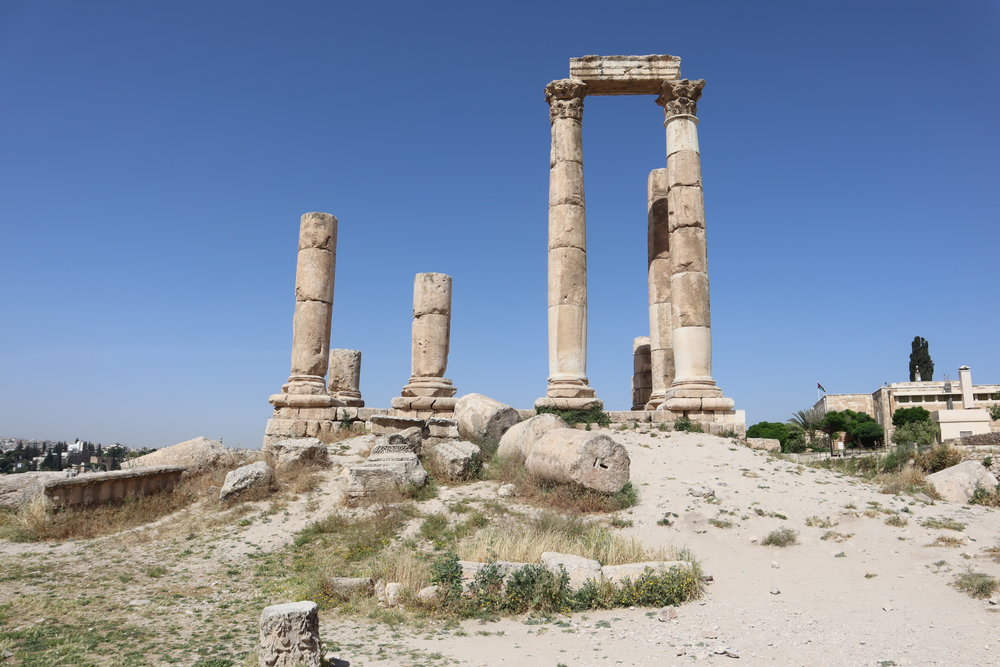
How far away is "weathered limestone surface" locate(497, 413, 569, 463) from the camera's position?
12.6 m

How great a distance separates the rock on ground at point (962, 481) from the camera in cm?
1131

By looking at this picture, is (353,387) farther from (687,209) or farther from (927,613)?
(927,613)

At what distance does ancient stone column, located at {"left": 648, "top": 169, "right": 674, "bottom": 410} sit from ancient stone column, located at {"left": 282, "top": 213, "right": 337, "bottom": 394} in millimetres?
9943

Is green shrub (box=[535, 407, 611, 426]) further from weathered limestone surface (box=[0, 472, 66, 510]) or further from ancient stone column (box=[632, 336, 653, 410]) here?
weathered limestone surface (box=[0, 472, 66, 510])

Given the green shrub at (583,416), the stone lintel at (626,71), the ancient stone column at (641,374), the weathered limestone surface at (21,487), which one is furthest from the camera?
the ancient stone column at (641,374)

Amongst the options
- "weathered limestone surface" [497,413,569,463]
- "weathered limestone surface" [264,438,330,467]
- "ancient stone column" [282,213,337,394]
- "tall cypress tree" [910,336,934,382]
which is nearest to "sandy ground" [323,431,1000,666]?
"weathered limestone surface" [497,413,569,463]

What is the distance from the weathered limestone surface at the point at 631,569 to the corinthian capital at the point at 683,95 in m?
15.0

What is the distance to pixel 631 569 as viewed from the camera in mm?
7309

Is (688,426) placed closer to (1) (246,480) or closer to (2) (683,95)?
(2) (683,95)

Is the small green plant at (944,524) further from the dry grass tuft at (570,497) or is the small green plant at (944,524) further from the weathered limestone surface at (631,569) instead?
the weathered limestone surface at (631,569)

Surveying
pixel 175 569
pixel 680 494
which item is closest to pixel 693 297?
pixel 680 494

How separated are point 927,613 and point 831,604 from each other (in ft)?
2.74

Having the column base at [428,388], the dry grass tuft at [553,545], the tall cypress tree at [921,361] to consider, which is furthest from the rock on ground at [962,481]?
the tall cypress tree at [921,361]

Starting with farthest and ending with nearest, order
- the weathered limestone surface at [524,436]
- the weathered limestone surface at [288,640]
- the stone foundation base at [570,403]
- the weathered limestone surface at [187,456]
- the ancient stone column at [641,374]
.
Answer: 1. the ancient stone column at [641,374]
2. the stone foundation base at [570,403]
3. the weathered limestone surface at [187,456]
4. the weathered limestone surface at [524,436]
5. the weathered limestone surface at [288,640]
